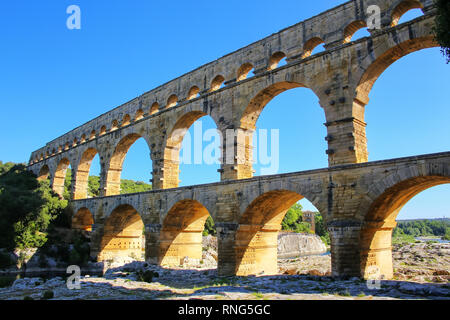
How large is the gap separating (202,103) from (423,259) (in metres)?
14.7

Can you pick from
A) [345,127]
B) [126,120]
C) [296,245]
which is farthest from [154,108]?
[296,245]

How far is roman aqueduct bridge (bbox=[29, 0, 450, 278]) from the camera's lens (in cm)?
1145

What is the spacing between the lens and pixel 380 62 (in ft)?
41.3

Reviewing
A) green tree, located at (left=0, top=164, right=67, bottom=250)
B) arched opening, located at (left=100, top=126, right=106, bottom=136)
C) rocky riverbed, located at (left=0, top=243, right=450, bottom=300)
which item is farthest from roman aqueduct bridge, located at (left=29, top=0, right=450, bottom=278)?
green tree, located at (left=0, top=164, right=67, bottom=250)

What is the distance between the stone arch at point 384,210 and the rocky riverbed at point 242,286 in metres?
1.00

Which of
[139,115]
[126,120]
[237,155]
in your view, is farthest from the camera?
[126,120]

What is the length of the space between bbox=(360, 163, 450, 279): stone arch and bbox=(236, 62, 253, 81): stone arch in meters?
8.57

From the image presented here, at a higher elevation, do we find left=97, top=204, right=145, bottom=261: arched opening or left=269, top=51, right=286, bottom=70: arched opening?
left=269, top=51, right=286, bottom=70: arched opening

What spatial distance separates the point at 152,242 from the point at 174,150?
5195 millimetres

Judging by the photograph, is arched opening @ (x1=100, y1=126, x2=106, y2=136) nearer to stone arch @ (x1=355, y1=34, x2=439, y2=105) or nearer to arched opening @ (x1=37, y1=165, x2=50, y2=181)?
arched opening @ (x1=37, y1=165, x2=50, y2=181)

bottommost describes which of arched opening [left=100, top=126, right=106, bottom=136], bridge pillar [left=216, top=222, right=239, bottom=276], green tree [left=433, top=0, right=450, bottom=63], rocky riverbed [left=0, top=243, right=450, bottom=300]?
rocky riverbed [left=0, top=243, right=450, bottom=300]

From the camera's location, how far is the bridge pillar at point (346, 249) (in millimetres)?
11305

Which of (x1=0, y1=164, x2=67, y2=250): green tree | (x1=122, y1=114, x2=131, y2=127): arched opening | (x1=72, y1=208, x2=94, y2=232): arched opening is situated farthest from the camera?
(x1=72, y1=208, x2=94, y2=232): arched opening

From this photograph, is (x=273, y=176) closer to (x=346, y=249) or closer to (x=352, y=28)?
(x=346, y=249)
